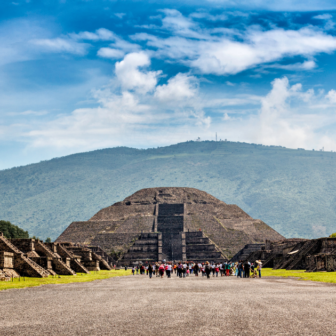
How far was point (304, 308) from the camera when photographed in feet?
51.5

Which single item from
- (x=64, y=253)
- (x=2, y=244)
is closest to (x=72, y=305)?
(x=2, y=244)

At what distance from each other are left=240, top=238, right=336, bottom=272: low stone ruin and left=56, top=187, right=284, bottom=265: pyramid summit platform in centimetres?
1231

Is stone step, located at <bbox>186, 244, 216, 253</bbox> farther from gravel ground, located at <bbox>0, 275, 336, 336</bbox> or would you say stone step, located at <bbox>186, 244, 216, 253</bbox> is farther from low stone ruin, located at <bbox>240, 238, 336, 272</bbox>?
gravel ground, located at <bbox>0, 275, 336, 336</bbox>

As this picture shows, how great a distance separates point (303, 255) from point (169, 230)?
4759 cm

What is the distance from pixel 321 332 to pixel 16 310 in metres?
10.0

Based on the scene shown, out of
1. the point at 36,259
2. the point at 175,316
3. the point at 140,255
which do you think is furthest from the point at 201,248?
the point at 175,316

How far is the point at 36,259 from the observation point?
43469 mm

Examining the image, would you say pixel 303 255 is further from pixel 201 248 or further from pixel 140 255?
pixel 140 255

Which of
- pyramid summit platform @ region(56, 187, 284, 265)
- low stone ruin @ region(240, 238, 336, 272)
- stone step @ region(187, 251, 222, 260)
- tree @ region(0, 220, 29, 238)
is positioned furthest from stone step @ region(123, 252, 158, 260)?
tree @ region(0, 220, 29, 238)

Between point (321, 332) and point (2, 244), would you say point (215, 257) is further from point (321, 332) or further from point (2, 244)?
point (321, 332)

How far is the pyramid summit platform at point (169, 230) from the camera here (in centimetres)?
A: 8425

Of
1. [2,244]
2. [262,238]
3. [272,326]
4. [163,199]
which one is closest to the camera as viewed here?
[272,326]

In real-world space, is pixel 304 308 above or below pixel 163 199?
below

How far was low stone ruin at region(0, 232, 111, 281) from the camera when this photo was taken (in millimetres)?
38094
